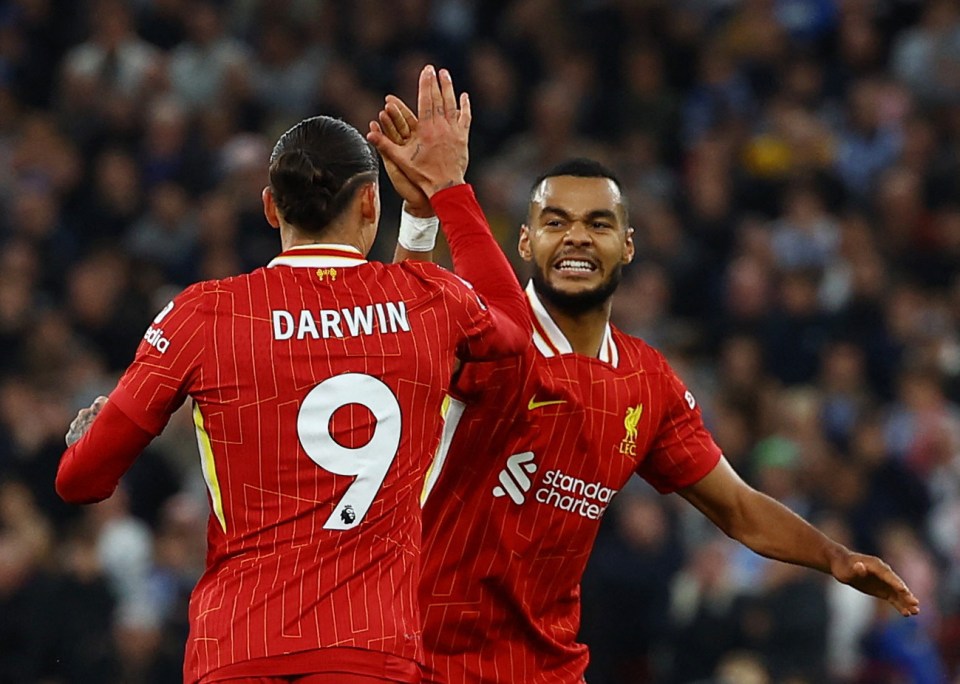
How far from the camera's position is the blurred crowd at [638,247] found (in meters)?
9.02

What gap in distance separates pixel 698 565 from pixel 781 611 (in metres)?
0.59

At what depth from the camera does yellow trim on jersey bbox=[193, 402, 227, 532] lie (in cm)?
389

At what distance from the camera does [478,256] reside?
4.39m

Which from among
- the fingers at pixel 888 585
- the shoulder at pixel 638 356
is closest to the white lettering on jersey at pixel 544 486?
the shoulder at pixel 638 356

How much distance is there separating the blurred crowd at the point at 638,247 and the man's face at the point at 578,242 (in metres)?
3.95

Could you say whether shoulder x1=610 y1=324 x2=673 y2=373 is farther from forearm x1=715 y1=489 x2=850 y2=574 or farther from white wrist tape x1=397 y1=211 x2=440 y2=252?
white wrist tape x1=397 y1=211 x2=440 y2=252

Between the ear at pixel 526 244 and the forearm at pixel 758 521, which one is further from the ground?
the ear at pixel 526 244

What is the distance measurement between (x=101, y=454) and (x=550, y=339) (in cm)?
169

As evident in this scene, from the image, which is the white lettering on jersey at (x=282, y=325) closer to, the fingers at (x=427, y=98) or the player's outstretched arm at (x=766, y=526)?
the fingers at (x=427, y=98)

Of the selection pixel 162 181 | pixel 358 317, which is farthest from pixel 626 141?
pixel 358 317

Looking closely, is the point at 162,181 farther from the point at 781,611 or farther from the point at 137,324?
the point at 781,611

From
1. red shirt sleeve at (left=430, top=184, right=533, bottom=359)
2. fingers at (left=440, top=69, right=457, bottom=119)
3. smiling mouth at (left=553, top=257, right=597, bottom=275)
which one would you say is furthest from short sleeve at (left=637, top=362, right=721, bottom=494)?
fingers at (left=440, top=69, right=457, bottom=119)

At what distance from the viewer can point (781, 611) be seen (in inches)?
346

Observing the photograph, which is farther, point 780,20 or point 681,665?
point 780,20
